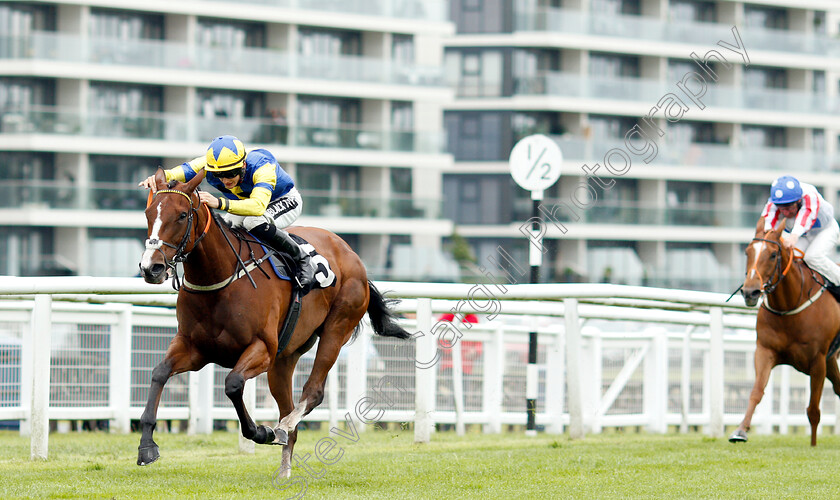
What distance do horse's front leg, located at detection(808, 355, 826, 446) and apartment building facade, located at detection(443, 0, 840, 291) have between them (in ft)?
111

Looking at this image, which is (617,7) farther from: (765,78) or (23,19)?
(23,19)

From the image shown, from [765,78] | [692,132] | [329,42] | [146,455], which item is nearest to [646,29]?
[692,132]

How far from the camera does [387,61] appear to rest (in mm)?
39812

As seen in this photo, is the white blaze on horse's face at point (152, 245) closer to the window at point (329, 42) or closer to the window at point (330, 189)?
the window at point (330, 189)

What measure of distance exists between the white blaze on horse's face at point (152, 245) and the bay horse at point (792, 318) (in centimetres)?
454

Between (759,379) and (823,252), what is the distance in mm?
1251

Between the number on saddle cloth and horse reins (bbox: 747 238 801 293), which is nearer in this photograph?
the number on saddle cloth

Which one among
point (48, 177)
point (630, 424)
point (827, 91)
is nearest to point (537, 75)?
point (827, 91)

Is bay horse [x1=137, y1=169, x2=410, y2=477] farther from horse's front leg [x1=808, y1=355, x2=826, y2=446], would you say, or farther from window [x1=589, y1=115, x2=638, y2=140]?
window [x1=589, y1=115, x2=638, y2=140]

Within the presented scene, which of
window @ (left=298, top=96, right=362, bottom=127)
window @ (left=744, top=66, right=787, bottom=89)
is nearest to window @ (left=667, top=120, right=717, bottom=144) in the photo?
window @ (left=744, top=66, right=787, bottom=89)

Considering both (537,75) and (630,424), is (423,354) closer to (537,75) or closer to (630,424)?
(630,424)

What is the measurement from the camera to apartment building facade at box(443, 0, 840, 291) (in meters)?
44.6

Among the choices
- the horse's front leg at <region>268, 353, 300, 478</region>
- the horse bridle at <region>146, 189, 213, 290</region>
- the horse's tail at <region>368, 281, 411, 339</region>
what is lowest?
Answer: the horse's front leg at <region>268, 353, 300, 478</region>

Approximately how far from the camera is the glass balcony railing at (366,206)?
37.9 meters
